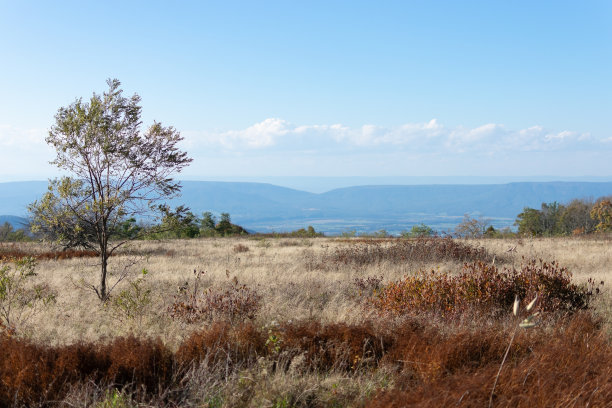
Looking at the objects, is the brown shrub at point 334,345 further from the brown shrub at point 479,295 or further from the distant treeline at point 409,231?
the distant treeline at point 409,231

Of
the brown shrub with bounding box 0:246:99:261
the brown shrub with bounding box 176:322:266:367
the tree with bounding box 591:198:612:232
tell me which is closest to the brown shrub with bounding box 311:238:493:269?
the brown shrub with bounding box 176:322:266:367

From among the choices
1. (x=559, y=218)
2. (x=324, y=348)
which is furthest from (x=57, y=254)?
(x=559, y=218)

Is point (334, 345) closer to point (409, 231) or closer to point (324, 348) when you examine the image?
point (324, 348)

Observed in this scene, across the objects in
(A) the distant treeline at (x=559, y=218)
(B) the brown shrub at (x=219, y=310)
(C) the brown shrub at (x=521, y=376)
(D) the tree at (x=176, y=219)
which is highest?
(D) the tree at (x=176, y=219)

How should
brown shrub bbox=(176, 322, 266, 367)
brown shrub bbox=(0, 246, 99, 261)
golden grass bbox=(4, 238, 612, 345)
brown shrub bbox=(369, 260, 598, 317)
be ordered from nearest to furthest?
brown shrub bbox=(176, 322, 266, 367)
golden grass bbox=(4, 238, 612, 345)
brown shrub bbox=(369, 260, 598, 317)
brown shrub bbox=(0, 246, 99, 261)

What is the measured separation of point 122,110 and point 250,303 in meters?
4.68

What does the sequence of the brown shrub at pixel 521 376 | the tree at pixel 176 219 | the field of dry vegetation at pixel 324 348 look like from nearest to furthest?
the brown shrub at pixel 521 376, the field of dry vegetation at pixel 324 348, the tree at pixel 176 219

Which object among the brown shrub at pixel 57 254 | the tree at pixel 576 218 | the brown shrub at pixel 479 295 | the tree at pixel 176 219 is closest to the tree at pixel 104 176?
the tree at pixel 176 219

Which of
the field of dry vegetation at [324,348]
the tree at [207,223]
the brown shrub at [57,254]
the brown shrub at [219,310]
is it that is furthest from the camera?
the tree at [207,223]

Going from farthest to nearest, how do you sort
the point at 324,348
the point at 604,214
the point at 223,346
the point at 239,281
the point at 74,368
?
the point at 604,214 < the point at 239,281 < the point at 324,348 < the point at 223,346 < the point at 74,368

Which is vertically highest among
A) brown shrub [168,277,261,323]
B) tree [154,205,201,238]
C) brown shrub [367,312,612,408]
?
tree [154,205,201,238]

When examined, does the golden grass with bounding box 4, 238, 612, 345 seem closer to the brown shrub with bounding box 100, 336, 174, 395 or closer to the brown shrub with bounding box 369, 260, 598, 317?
the brown shrub with bounding box 369, 260, 598, 317

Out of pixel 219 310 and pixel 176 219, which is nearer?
pixel 219 310

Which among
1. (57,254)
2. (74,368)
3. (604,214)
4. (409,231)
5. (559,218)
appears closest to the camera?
(74,368)
